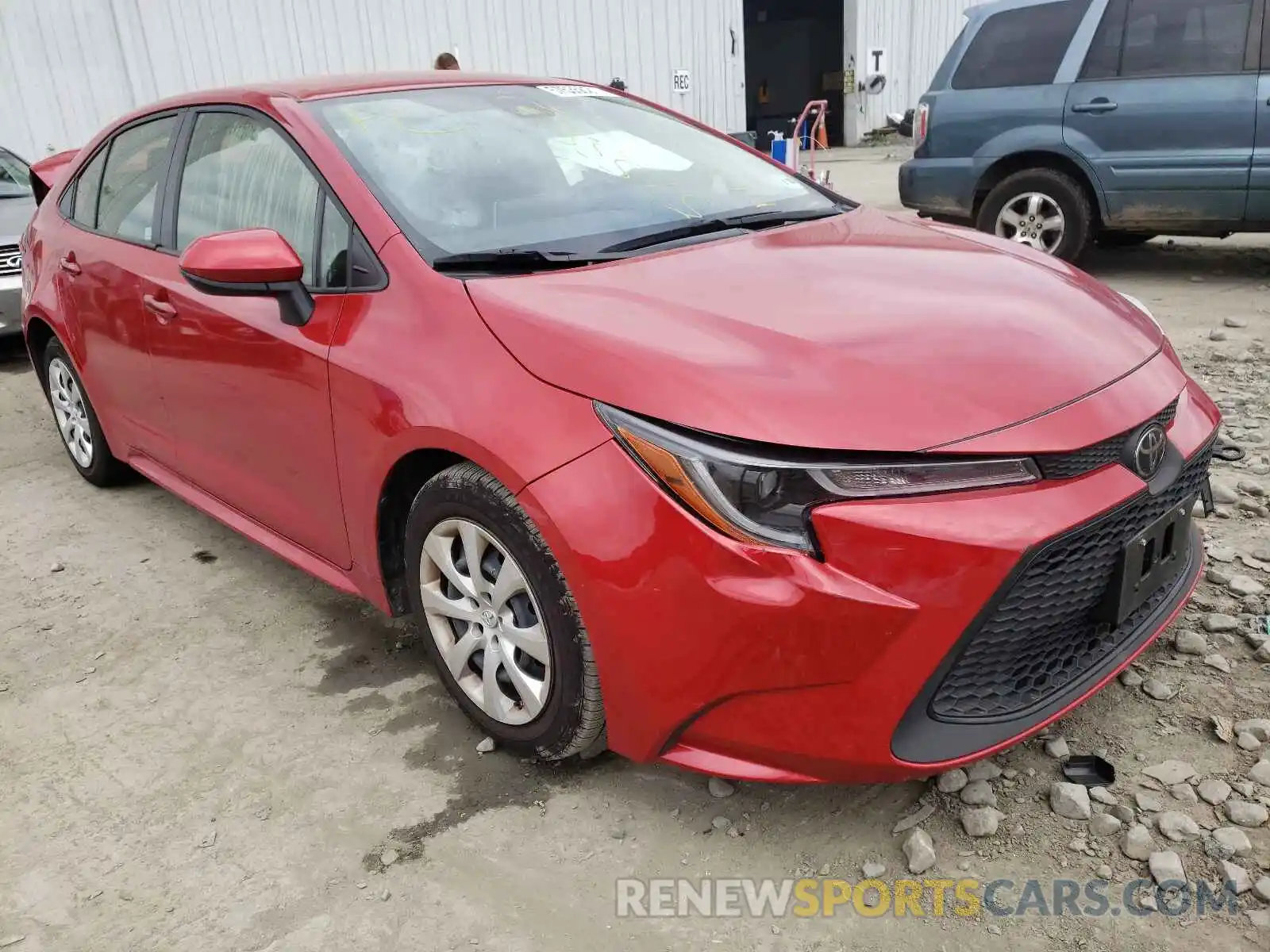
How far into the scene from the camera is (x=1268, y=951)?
1639mm

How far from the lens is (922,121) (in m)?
6.82

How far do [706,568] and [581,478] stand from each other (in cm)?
29

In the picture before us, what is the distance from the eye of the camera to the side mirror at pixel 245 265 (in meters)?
2.23

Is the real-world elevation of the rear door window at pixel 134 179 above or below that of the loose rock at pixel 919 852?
above

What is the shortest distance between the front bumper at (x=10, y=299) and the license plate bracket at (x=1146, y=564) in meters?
6.46

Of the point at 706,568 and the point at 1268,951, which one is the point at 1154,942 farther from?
the point at 706,568

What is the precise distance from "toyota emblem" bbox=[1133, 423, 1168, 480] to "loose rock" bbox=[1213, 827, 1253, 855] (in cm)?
70

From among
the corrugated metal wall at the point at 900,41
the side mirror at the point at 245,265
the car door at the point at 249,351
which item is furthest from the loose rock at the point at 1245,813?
the corrugated metal wall at the point at 900,41

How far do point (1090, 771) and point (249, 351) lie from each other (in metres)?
2.25

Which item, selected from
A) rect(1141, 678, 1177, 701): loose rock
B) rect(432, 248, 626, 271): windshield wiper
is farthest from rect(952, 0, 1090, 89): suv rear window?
rect(432, 248, 626, 271): windshield wiper

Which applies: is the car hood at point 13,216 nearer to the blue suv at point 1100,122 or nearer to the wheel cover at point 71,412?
the wheel cover at point 71,412

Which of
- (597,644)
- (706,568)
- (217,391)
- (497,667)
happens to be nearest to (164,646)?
(217,391)

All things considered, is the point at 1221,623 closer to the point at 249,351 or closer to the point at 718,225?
the point at 718,225

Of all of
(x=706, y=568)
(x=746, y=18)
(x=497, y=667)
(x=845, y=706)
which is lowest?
(x=497, y=667)
